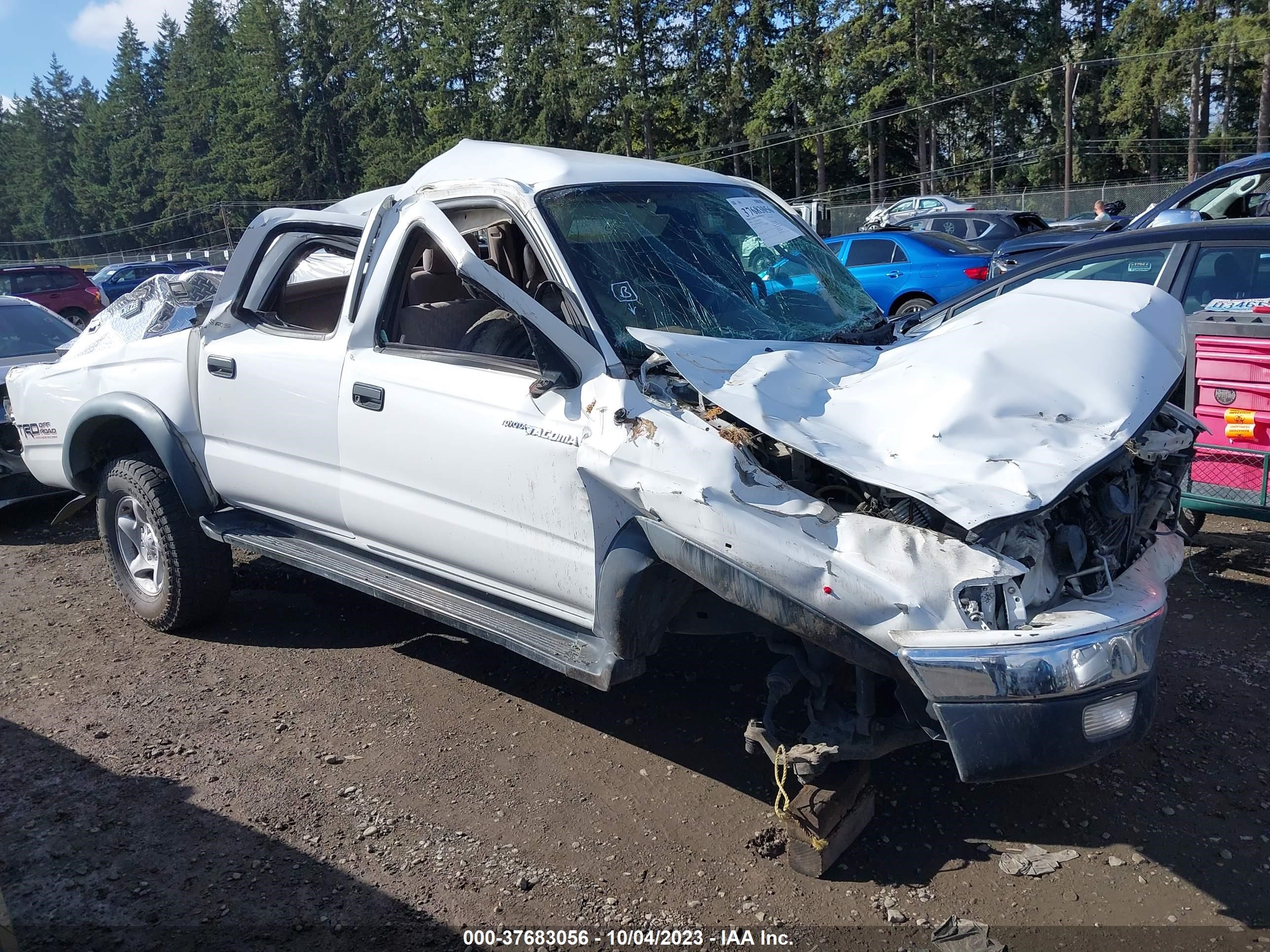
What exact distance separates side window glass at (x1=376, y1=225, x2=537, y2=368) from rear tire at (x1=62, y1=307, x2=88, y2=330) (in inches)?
782

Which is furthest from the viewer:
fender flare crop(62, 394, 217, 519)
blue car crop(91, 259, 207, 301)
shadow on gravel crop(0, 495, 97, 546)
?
blue car crop(91, 259, 207, 301)

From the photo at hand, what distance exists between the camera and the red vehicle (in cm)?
2075

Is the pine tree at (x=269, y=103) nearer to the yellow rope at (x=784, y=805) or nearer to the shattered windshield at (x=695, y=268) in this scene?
the shattered windshield at (x=695, y=268)

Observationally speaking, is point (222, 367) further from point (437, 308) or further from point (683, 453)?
point (683, 453)

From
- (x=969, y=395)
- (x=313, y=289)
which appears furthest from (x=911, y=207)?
(x=969, y=395)

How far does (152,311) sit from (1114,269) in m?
5.34

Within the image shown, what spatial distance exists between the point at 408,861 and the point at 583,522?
1.22 m

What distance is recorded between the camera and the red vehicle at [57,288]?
817 inches

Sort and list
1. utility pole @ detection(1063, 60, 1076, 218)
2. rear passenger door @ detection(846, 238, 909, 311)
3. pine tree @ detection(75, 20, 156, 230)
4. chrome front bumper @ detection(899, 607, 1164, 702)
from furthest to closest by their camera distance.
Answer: pine tree @ detection(75, 20, 156, 230), utility pole @ detection(1063, 60, 1076, 218), rear passenger door @ detection(846, 238, 909, 311), chrome front bumper @ detection(899, 607, 1164, 702)

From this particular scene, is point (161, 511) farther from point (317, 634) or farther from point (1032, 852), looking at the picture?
point (1032, 852)

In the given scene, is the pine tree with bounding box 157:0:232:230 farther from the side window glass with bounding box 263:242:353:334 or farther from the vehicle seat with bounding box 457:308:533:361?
the vehicle seat with bounding box 457:308:533:361

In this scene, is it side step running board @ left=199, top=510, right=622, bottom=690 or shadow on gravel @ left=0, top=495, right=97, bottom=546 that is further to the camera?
shadow on gravel @ left=0, top=495, right=97, bottom=546

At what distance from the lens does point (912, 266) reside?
45.5 feet

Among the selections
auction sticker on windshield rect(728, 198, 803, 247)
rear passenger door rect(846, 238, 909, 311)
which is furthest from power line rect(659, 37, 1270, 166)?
auction sticker on windshield rect(728, 198, 803, 247)
